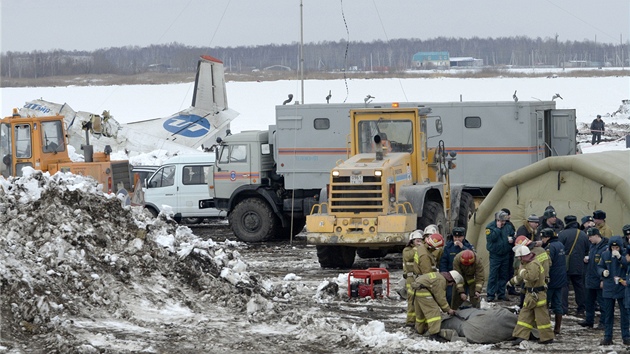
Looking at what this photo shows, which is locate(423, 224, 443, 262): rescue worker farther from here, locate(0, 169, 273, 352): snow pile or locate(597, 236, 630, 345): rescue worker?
locate(597, 236, 630, 345): rescue worker

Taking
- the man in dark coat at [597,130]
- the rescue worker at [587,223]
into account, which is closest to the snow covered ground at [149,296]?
the rescue worker at [587,223]

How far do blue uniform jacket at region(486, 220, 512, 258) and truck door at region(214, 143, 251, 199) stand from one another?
886 cm

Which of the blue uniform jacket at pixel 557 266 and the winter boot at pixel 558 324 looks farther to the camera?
the blue uniform jacket at pixel 557 266

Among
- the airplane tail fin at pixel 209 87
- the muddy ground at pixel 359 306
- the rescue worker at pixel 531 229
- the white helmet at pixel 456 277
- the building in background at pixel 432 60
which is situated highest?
the building in background at pixel 432 60

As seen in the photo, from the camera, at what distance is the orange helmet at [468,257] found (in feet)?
44.4

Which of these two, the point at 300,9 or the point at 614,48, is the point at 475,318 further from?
the point at 614,48

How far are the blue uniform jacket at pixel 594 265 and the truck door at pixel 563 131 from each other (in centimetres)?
1053

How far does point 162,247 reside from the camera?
14992 millimetres

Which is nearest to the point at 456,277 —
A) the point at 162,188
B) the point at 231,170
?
the point at 231,170

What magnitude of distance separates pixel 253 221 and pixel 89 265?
9.33 m

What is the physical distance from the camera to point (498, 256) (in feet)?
50.3

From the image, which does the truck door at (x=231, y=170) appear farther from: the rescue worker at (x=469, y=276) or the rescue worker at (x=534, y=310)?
the rescue worker at (x=534, y=310)

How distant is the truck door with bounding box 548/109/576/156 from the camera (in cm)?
2316

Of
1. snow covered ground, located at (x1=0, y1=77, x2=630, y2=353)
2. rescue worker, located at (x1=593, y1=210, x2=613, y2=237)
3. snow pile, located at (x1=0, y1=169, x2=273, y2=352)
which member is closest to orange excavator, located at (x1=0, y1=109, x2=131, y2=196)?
snow covered ground, located at (x1=0, y1=77, x2=630, y2=353)
